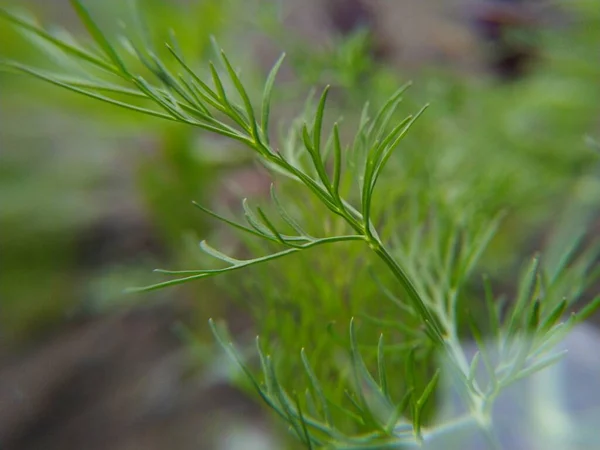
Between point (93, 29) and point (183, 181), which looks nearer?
point (93, 29)

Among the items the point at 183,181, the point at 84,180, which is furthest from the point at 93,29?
the point at 84,180

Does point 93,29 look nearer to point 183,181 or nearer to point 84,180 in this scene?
point 183,181

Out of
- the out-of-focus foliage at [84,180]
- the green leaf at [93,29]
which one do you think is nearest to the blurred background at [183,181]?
the out-of-focus foliage at [84,180]

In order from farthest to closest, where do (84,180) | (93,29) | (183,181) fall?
(84,180)
(183,181)
(93,29)

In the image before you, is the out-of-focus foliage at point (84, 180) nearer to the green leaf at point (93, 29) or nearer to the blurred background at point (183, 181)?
the blurred background at point (183, 181)

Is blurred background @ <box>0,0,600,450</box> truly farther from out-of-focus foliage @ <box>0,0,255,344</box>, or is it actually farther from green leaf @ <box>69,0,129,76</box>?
green leaf @ <box>69,0,129,76</box>

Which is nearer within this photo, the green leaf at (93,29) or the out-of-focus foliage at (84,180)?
the green leaf at (93,29)

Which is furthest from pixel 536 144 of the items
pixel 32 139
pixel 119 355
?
pixel 32 139

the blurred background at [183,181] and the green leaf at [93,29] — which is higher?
the green leaf at [93,29]

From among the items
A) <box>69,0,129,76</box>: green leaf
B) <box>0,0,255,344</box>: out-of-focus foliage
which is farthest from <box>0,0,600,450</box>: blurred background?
<box>69,0,129,76</box>: green leaf
